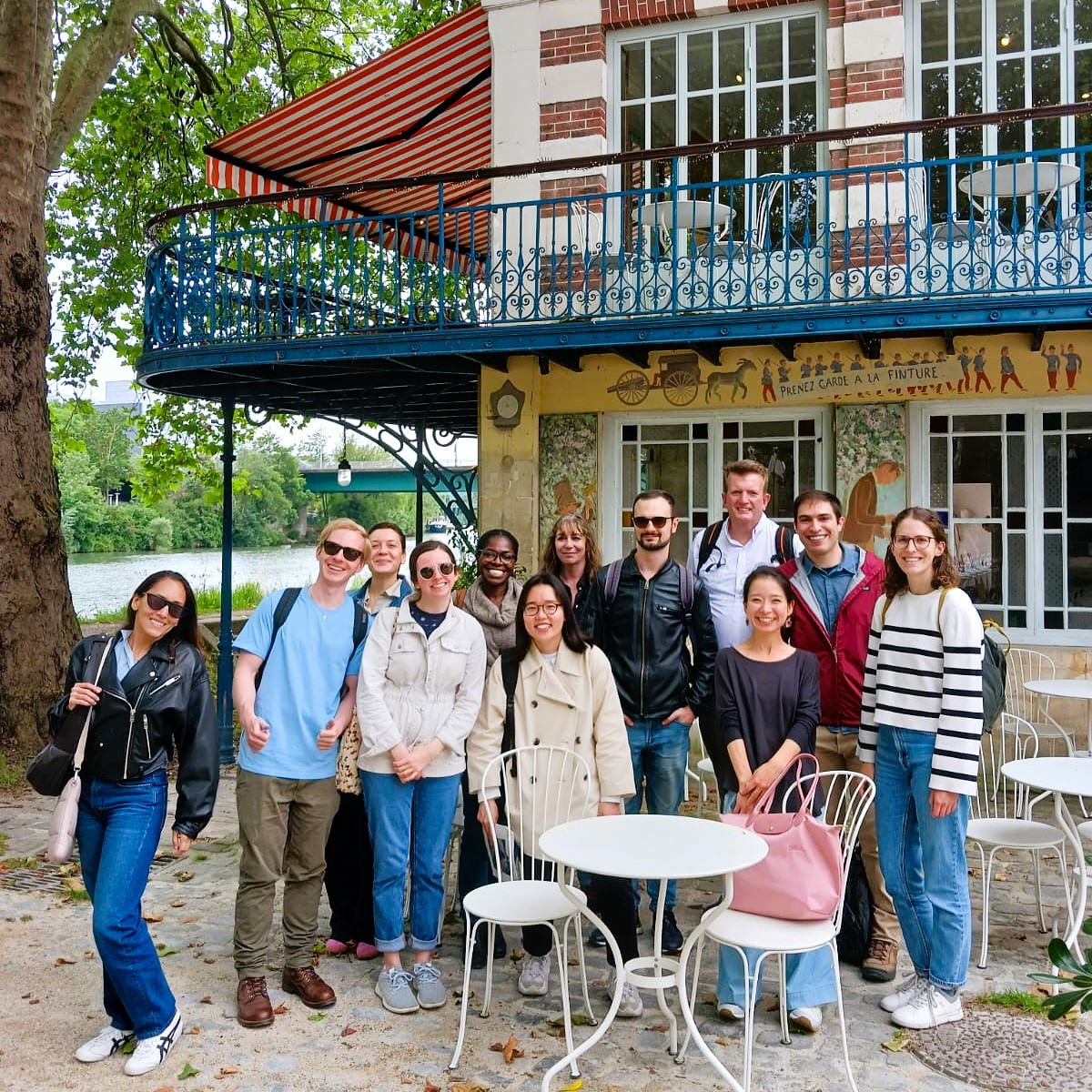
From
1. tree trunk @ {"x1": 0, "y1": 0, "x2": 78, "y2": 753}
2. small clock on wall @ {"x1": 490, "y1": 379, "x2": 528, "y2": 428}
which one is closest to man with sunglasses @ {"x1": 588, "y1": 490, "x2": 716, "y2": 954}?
small clock on wall @ {"x1": 490, "y1": 379, "x2": 528, "y2": 428}

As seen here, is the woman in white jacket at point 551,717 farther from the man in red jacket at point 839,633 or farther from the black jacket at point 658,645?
the man in red jacket at point 839,633

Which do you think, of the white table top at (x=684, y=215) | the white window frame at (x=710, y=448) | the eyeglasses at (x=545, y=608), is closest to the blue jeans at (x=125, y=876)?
the eyeglasses at (x=545, y=608)

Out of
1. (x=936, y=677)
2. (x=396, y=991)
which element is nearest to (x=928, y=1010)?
(x=936, y=677)

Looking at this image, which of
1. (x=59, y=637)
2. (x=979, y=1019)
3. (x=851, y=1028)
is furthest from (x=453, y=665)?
(x=59, y=637)

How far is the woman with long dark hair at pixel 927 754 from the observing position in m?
3.76

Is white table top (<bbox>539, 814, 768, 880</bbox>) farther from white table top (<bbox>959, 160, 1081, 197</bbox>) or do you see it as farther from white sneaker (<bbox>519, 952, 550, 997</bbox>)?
white table top (<bbox>959, 160, 1081, 197</bbox>)

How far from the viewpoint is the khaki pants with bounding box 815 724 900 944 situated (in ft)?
14.4

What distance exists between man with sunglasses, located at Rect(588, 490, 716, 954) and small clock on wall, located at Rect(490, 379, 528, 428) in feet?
13.6

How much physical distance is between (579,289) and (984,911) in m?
5.49

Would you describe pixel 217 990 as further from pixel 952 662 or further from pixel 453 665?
pixel 952 662

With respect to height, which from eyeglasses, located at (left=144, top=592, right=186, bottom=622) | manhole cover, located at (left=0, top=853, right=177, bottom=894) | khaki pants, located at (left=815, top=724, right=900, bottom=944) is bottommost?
manhole cover, located at (left=0, top=853, right=177, bottom=894)

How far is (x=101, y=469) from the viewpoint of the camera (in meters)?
49.0

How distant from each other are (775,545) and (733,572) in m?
0.23

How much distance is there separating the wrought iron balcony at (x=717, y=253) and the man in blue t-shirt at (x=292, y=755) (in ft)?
11.3
